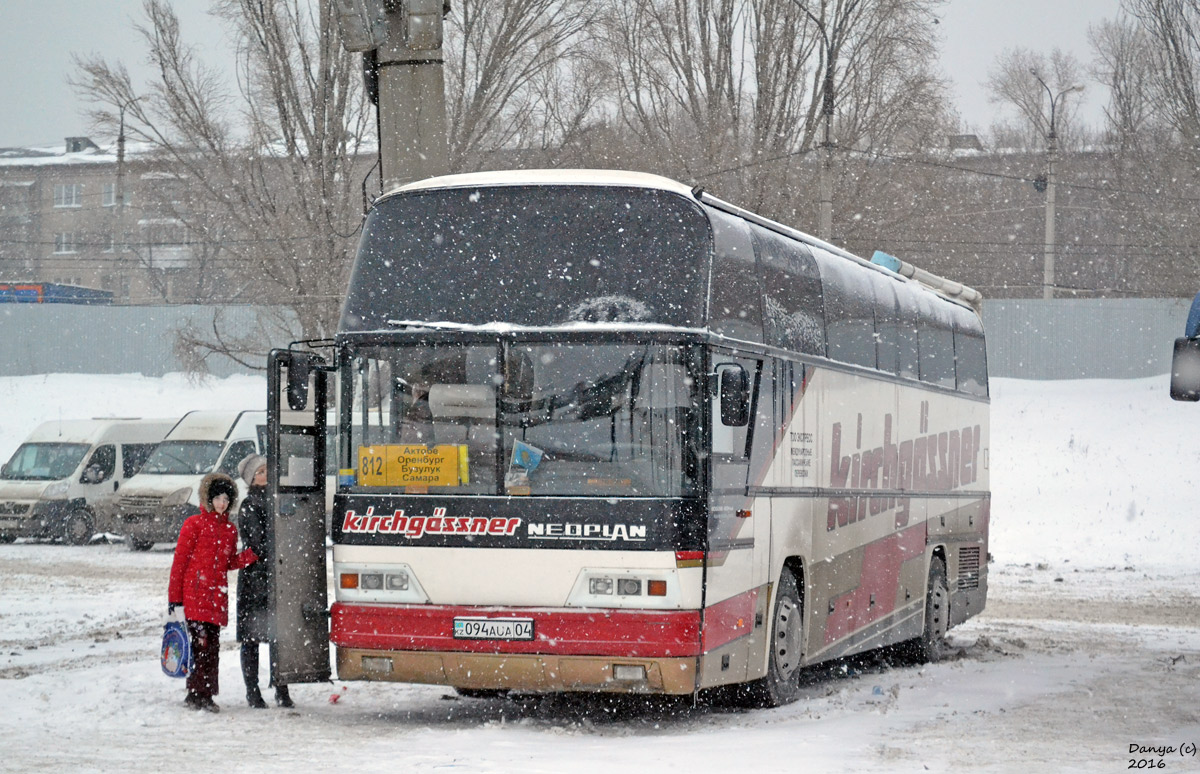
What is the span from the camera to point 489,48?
36.6 metres

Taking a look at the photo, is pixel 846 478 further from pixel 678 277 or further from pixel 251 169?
pixel 251 169

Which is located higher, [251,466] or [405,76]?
[405,76]

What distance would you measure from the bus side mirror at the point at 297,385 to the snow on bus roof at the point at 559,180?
1.45 meters

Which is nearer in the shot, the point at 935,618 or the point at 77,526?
the point at 935,618

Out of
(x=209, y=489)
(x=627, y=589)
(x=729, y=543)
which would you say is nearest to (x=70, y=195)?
(x=209, y=489)

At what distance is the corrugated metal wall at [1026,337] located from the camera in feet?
156

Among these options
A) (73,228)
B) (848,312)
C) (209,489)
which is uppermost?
(73,228)

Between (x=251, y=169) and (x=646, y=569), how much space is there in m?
24.6

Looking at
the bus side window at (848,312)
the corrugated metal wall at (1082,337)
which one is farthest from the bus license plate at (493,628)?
the corrugated metal wall at (1082,337)

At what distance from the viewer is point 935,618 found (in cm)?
1602

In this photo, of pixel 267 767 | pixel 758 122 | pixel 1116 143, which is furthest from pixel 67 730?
pixel 1116 143

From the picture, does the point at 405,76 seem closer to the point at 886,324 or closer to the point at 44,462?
the point at 886,324

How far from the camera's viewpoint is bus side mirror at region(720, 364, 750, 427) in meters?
9.48

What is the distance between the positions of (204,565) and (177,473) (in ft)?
58.6
